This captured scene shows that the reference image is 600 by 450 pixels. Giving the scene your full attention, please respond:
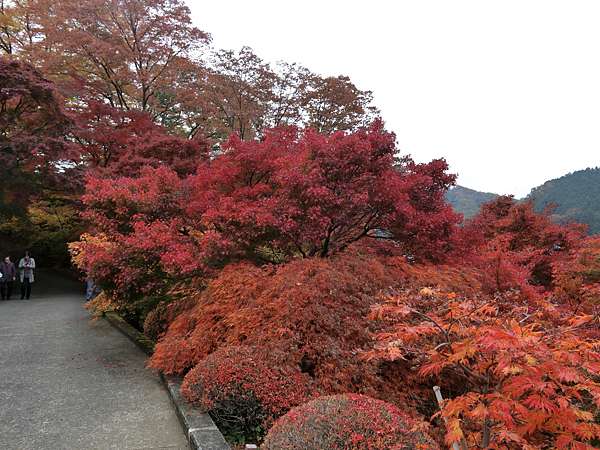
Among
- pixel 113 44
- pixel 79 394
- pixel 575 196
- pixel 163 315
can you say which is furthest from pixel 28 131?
pixel 575 196

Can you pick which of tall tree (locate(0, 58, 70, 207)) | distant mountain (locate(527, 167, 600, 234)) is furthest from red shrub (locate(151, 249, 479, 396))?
distant mountain (locate(527, 167, 600, 234))

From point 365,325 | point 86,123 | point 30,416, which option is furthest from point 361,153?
point 86,123

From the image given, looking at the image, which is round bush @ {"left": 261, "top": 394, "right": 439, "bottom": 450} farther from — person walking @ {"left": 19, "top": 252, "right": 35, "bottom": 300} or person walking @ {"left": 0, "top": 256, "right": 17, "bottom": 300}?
person walking @ {"left": 19, "top": 252, "right": 35, "bottom": 300}

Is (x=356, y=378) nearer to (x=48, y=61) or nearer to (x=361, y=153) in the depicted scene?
(x=361, y=153)

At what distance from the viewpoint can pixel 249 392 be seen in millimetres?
3896

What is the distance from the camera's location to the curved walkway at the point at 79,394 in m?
3.77

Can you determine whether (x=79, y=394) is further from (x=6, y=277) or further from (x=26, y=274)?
(x=26, y=274)

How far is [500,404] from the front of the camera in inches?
93.0

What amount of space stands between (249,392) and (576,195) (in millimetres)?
33787

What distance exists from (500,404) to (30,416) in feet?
13.9

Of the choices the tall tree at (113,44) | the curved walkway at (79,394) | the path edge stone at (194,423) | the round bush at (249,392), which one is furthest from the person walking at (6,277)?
the round bush at (249,392)

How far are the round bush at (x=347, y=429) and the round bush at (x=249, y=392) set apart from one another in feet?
2.79

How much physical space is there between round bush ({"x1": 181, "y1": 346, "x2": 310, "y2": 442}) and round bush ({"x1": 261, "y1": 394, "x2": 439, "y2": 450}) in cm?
85

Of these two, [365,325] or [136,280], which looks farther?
[136,280]
